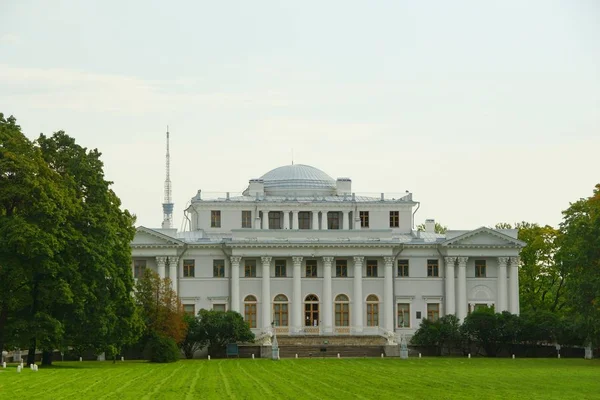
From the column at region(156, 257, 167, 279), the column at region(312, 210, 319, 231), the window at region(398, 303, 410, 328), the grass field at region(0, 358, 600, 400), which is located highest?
→ the column at region(312, 210, 319, 231)

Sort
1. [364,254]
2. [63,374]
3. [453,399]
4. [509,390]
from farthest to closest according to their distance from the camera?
[364,254]
[63,374]
[509,390]
[453,399]

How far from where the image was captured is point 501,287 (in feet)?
327

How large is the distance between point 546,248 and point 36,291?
53132mm

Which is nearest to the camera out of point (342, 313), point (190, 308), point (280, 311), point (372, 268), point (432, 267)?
point (190, 308)

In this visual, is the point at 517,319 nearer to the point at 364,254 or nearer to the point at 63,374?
the point at 364,254

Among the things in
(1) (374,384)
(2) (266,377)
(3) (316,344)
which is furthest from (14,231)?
(3) (316,344)

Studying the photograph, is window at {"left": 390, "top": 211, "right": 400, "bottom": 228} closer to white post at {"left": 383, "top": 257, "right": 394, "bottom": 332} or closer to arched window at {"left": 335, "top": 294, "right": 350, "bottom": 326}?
white post at {"left": 383, "top": 257, "right": 394, "bottom": 332}

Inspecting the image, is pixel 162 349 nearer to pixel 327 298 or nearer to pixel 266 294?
pixel 266 294

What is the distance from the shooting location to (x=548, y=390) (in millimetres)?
48000

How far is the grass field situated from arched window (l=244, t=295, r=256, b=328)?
90.3 feet

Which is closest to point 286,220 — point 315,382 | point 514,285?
point 514,285

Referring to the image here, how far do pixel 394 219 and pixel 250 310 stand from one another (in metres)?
14.6

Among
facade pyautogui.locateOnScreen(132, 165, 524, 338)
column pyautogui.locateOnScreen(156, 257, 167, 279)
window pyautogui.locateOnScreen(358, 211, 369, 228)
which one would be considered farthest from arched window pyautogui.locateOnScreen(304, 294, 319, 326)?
column pyautogui.locateOnScreen(156, 257, 167, 279)

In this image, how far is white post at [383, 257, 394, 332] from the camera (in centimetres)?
9900
